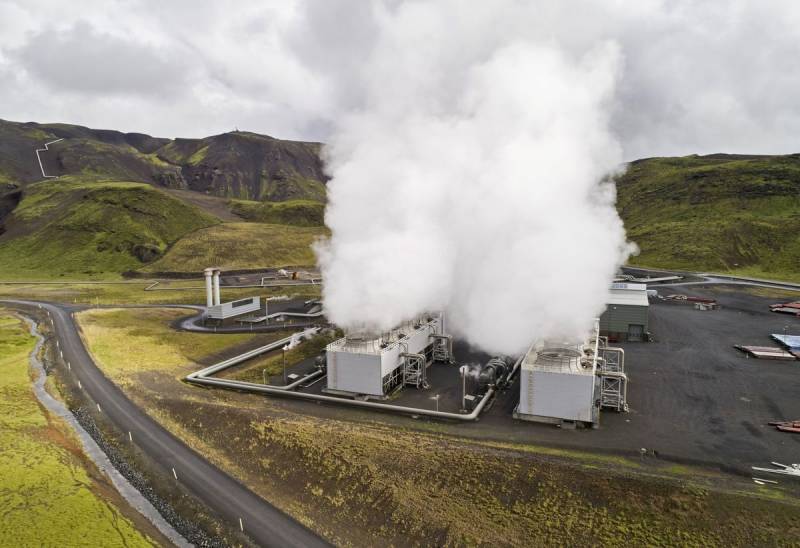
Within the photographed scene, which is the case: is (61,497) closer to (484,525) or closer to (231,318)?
(484,525)

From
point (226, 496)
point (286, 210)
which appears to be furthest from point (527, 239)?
point (286, 210)

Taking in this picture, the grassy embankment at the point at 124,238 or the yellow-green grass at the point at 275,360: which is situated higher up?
the grassy embankment at the point at 124,238

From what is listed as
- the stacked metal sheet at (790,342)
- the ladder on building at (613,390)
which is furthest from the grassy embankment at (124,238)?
the stacked metal sheet at (790,342)

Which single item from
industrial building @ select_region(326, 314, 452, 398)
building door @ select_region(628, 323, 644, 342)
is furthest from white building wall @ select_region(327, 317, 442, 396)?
building door @ select_region(628, 323, 644, 342)

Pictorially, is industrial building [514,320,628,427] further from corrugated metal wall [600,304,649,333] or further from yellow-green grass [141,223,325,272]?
yellow-green grass [141,223,325,272]

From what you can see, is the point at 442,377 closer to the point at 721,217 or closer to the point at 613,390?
the point at 613,390

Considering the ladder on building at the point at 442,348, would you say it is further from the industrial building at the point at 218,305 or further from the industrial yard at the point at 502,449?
the industrial building at the point at 218,305

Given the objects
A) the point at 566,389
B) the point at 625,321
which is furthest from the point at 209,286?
the point at 625,321
